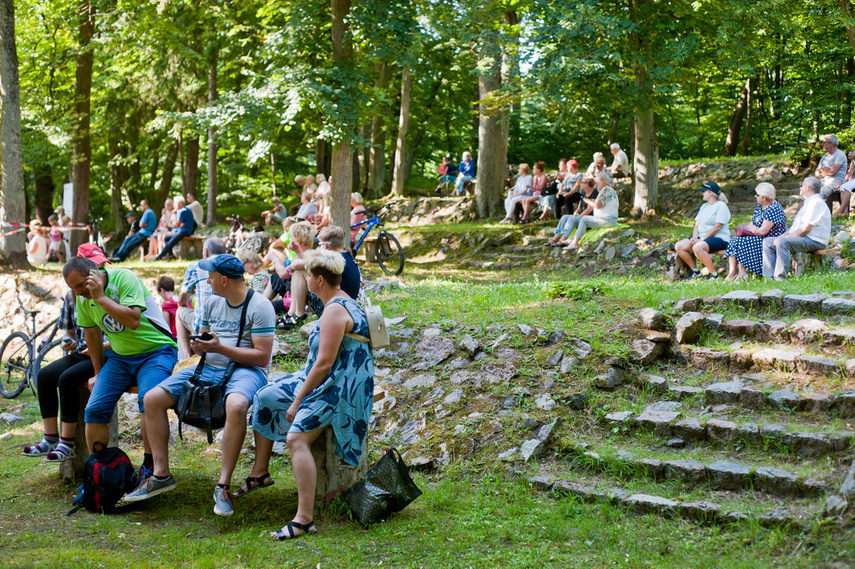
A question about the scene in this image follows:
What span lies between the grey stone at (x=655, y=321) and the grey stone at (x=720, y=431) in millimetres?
1580

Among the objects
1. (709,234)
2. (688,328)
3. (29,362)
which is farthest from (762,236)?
(29,362)

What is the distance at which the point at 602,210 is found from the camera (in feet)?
40.6

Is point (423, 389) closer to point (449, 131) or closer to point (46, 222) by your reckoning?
point (46, 222)

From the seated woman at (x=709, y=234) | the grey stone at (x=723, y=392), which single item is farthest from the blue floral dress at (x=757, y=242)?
the grey stone at (x=723, y=392)

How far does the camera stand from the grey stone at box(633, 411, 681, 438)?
16.4 feet

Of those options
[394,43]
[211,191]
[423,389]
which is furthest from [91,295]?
[211,191]

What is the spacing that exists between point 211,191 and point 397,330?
1372 centimetres

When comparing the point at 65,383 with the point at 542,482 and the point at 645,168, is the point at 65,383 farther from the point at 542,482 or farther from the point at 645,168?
the point at 645,168

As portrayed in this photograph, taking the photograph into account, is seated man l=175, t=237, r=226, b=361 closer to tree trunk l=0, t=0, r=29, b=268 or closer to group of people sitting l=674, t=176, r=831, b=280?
group of people sitting l=674, t=176, r=831, b=280

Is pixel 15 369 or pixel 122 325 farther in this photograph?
pixel 15 369

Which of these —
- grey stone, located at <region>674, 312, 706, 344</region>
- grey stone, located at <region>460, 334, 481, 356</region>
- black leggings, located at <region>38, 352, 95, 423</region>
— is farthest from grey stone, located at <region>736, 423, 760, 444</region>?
black leggings, located at <region>38, 352, 95, 423</region>

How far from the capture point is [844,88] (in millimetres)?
19125

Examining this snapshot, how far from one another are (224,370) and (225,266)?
26.7 inches

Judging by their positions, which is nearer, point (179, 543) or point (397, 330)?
point (179, 543)
